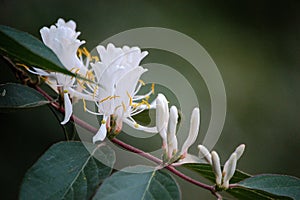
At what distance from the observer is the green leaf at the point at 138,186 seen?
20.5 inches

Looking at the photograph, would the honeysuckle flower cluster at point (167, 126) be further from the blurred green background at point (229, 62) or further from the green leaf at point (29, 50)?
the blurred green background at point (229, 62)

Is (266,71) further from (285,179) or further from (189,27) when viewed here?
(285,179)

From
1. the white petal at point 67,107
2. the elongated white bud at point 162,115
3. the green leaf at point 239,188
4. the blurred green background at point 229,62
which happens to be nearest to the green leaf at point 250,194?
the green leaf at point 239,188

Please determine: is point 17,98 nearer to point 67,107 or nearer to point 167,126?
point 67,107

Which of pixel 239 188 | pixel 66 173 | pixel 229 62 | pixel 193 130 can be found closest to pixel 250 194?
pixel 239 188

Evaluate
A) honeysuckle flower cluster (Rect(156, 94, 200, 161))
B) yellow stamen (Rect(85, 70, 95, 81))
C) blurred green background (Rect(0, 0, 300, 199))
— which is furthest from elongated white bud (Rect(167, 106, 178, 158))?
blurred green background (Rect(0, 0, 300, 199))

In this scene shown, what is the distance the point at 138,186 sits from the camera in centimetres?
55

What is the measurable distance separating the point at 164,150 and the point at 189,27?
157cm

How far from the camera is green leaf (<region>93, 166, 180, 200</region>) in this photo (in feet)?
1.71

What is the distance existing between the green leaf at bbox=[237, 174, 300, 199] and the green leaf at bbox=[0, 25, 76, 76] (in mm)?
268

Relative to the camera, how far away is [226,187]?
64cm

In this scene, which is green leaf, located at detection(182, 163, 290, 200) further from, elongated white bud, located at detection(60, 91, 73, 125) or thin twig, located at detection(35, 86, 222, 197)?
elongated white bud, located at detection(60, 91, 73, 125)

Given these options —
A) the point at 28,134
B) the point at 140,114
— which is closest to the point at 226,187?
the point at 140,114

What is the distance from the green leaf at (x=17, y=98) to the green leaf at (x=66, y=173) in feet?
0.33
